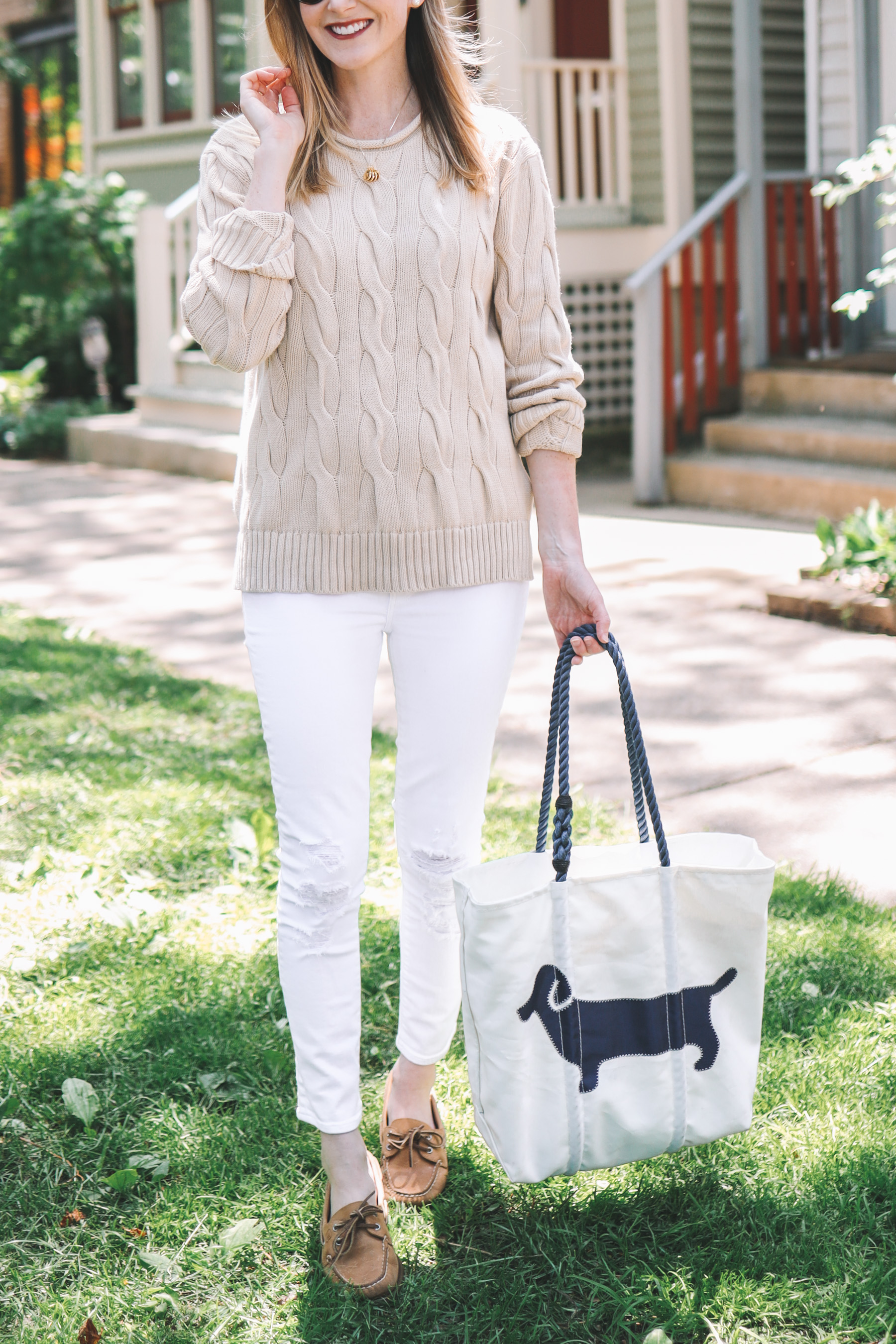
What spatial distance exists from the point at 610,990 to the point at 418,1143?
1.61 feet

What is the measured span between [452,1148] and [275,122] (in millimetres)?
1555

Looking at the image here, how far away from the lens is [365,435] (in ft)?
6.37

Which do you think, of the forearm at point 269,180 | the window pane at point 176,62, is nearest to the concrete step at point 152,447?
the window pane at point 176,62

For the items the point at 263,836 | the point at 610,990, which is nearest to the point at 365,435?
the point at 610,990

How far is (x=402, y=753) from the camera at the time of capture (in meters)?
2.12

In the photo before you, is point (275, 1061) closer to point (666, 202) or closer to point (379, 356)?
Answer: point (379, 356)

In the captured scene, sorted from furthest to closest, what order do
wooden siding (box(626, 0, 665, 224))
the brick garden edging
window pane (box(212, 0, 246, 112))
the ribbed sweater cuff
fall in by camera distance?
window pane (box(212, 0, 246, 112)) → wooden siding (box(626, 0, 665, 224)) → the brick garden edging → the ribbed sweater cuff

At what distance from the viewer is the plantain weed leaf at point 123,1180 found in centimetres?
219

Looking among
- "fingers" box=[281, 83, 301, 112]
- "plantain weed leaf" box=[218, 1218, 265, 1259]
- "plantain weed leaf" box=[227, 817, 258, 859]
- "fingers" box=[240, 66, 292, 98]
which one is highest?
"fingers" box=[240, 66, 292, 98]

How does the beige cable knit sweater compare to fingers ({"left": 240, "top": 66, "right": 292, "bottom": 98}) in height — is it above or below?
below

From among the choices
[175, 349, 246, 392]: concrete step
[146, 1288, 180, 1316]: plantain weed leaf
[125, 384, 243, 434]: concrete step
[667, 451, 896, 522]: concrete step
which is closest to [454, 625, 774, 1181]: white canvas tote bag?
[146, 1288, 180, 1316]: plantain weed leaf

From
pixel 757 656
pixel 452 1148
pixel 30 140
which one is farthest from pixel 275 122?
pixel 30 140

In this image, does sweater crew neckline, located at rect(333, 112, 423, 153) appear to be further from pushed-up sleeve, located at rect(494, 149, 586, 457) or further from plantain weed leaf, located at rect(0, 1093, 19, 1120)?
plantain weed leaf, located at rect(0, 1093, 19, 1120)

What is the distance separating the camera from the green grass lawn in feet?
6.23
